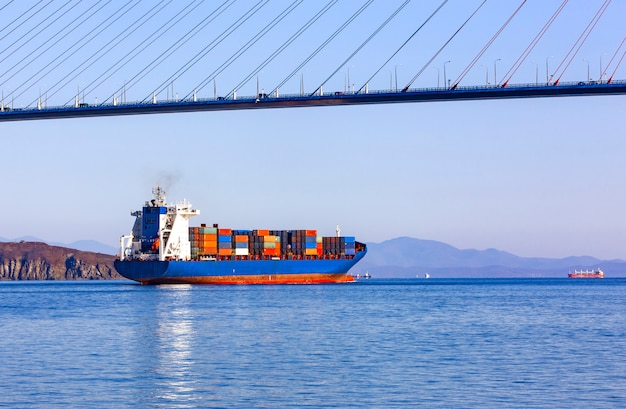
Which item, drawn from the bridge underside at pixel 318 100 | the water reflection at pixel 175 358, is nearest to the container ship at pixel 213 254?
the bridge underside at pixel 318 100

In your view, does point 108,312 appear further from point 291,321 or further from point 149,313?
point 291,321

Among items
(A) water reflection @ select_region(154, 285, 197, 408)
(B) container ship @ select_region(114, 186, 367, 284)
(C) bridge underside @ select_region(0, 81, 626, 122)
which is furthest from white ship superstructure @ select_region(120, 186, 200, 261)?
(A) water reflection @ select_region(154, 285, 197, 408)

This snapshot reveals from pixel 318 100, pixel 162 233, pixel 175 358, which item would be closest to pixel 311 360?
pixel 175 358

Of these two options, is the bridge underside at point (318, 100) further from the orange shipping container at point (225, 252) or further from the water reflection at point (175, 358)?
the orange shipping container at point (225, 252)

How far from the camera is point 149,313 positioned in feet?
125

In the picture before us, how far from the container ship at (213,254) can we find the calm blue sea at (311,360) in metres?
34.6

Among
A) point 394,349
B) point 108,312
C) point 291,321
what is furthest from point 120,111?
point 394,349

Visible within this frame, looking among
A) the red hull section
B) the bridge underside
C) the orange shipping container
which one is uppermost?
the bridge underside

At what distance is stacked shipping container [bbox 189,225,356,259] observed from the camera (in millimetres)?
76125

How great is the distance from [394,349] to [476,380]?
560 cm

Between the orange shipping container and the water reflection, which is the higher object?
the orange shipping container

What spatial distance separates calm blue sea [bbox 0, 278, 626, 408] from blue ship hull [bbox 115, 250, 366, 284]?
112 ft

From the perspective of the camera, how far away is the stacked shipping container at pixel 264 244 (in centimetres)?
7612

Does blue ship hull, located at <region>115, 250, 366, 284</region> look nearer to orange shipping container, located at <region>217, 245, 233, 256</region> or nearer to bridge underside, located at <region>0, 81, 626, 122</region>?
orange shipping container, located at <region>217, 245, 233, 256</region>
